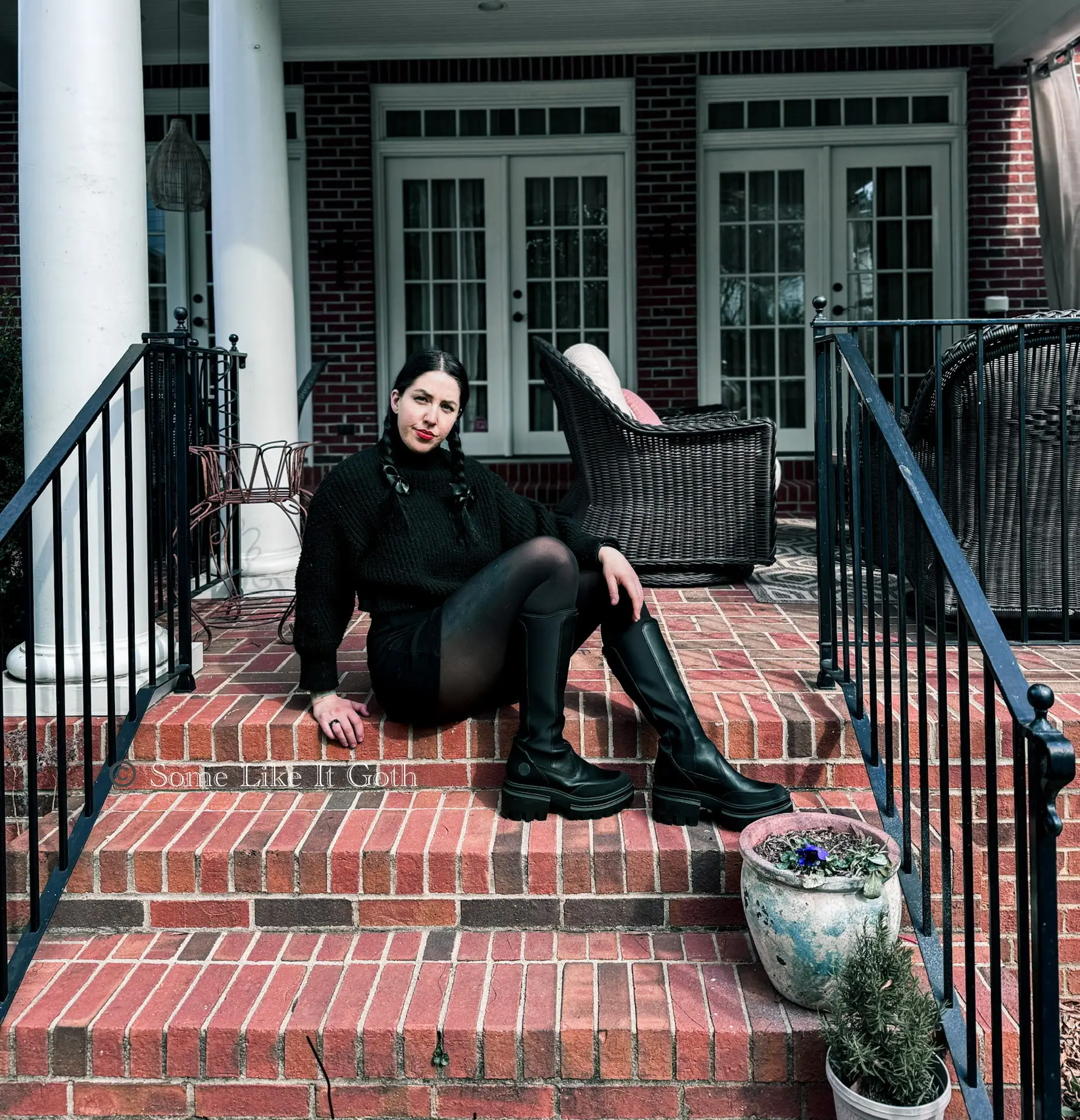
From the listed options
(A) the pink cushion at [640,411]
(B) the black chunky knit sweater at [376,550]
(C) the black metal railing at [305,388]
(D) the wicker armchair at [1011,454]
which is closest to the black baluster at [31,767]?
(B) the black chunky knit sweater at [376,550]

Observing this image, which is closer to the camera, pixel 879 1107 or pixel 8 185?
pixel 879 1107

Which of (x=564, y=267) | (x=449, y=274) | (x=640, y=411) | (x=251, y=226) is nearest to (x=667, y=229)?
(x=564, y=267)

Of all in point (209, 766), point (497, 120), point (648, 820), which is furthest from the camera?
point (497, 120)

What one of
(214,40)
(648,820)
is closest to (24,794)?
(648,820)

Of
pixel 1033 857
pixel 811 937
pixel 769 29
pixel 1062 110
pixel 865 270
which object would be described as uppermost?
pixel 769 29

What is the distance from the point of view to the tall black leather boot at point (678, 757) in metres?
2.31

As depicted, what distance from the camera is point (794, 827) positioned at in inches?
83.5

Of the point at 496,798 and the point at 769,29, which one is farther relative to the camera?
the point at 769,29

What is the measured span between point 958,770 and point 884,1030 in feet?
3.19

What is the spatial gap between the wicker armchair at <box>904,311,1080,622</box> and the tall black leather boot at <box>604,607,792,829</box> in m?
0.96

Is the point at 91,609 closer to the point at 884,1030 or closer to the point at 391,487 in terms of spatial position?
the point at 391,487

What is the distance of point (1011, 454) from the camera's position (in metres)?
3.18

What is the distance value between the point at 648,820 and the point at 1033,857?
99cm

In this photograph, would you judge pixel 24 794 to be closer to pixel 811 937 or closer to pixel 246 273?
pixel 811 937
